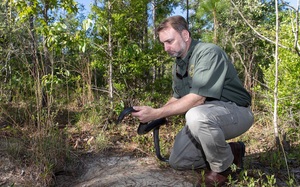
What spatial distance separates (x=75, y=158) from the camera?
333 cm

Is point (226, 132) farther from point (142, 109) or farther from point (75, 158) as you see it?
point (75, 158)

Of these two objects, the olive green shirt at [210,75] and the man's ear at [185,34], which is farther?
the man's ear at [185,34]

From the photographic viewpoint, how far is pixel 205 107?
2268mm

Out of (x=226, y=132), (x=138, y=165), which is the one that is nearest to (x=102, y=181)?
(x=138, y=165)

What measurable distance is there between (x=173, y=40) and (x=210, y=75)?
1.62 feet

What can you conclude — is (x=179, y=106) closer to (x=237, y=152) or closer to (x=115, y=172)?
(x=237, y=152)

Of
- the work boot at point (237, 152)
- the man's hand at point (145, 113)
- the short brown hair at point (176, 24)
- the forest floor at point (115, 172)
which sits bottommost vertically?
the forest floor at point (115, 172)

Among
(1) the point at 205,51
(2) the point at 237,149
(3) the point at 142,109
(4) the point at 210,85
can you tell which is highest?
(1) the point at 205,51

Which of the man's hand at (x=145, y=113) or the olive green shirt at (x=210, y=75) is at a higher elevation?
the olive green shirt at (x=210, y=75)

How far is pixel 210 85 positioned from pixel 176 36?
546mm

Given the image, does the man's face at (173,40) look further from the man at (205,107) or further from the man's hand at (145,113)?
the man's hand at (145,113)

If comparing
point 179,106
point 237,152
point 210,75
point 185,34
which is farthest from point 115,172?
point 185,34

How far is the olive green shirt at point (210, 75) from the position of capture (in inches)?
85.8

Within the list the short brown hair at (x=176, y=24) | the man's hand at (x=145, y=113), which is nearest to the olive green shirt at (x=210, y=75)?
the short brown hair at (x=176, y=24)
